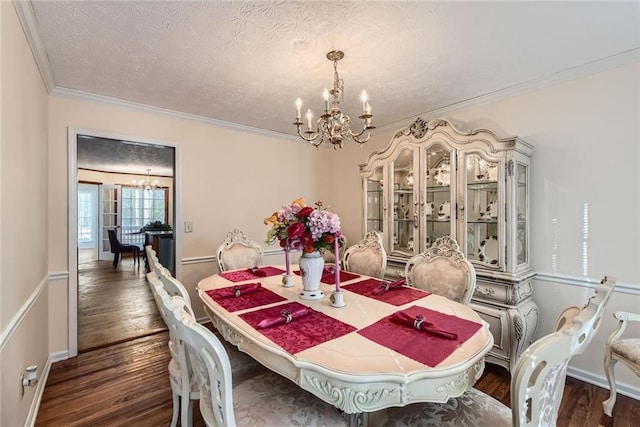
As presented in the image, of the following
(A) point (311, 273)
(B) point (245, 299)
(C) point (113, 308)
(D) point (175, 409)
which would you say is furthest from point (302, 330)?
(C) point (113, 308)

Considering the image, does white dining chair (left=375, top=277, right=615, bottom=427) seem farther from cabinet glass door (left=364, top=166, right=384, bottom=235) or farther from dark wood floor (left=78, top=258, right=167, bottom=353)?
dark wood floor (left=78, top=258, right=167, bottom=353)

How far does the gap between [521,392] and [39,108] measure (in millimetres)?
3184

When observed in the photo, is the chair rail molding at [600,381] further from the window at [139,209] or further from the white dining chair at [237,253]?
the window at [139,209]

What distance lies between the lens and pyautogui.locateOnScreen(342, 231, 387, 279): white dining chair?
2537 mm

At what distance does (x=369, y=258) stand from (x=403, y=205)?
29.6 inches

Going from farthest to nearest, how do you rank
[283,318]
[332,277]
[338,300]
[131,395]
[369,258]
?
[369,258] → [332,277] → [131,395] → [338,300] → [283,318]

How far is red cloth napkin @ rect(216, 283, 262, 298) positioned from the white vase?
0.36 m

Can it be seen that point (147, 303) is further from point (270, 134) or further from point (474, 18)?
point (474, 18)

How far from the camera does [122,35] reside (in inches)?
68.6

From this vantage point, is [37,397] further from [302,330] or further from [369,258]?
[369,258]

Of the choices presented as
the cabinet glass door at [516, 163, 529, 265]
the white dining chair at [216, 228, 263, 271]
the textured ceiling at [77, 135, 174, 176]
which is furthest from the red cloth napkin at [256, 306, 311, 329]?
the textured ceiling at [77, 135, 174, 176]

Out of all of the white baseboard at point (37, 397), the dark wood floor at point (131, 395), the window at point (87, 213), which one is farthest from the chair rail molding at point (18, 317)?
the window at point (87, 213)

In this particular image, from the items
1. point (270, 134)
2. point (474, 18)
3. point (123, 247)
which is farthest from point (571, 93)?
point (123, 247)

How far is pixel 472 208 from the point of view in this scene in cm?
250
